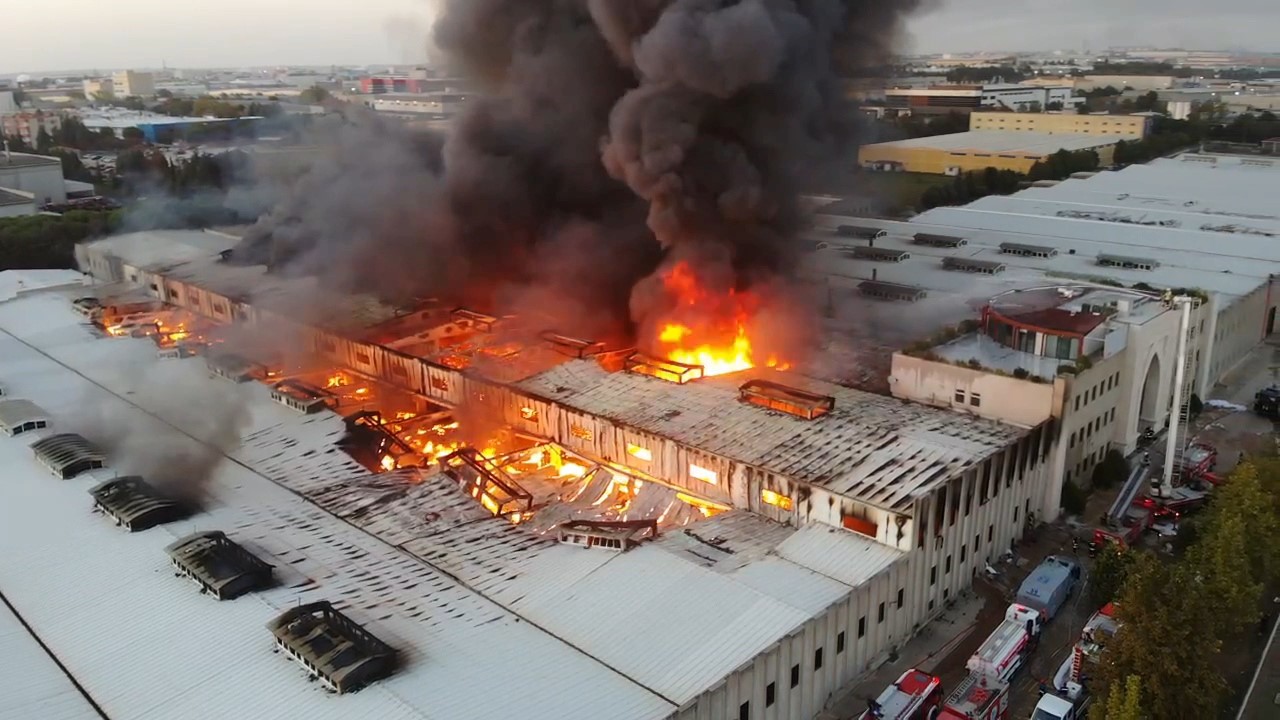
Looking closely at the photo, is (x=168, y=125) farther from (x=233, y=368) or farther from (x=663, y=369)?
(x=663, y=369)

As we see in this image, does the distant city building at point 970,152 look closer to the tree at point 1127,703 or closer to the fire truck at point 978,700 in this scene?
the fire truck at point 978,700

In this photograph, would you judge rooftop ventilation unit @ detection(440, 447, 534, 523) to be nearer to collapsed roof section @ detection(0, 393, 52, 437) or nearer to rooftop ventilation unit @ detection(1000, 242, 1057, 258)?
collapsed roof section @ detection(0, 393, 52, 437)

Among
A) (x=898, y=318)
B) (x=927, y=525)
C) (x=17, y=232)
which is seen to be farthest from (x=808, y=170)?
(x=17, y=232)

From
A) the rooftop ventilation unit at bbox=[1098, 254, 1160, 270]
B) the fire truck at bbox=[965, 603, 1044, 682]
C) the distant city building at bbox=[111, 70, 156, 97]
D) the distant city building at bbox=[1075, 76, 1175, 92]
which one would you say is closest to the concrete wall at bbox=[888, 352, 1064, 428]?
the fire truck at bbox=[965, 603, 1044, 682]

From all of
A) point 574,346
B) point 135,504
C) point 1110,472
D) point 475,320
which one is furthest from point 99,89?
point 1110,472

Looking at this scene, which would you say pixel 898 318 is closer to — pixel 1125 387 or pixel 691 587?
pixel 1125 387

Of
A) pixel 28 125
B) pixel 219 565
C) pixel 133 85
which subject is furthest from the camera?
pixel 133 85
